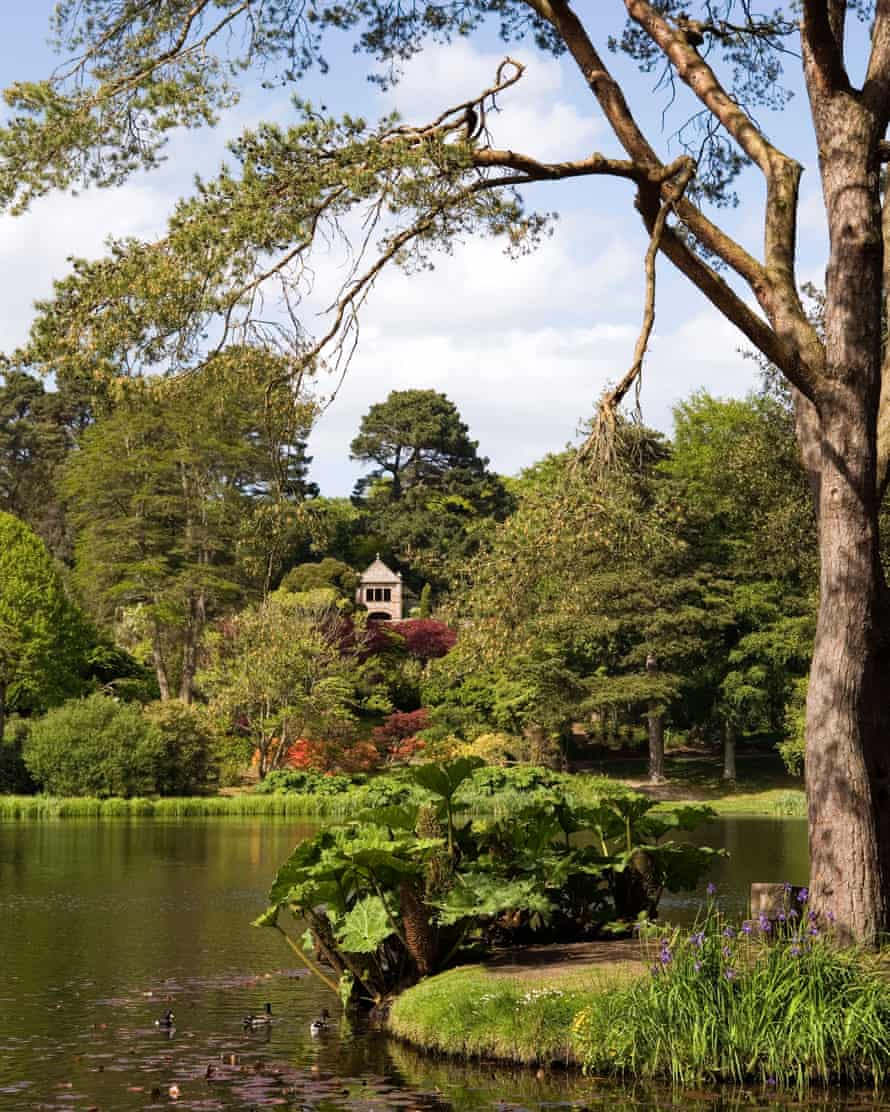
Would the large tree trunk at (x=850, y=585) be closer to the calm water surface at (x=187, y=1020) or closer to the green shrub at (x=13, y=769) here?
the calm water surface at (x=187, y=1020)

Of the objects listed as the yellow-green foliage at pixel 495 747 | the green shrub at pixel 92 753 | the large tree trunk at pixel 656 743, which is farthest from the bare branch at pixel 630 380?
the large tree trunk at pixel 656 743

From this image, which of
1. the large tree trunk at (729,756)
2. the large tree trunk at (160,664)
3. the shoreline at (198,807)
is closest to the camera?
the shoreline at (198,807)

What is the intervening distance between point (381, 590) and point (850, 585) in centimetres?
5734

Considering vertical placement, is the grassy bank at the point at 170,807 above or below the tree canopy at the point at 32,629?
below

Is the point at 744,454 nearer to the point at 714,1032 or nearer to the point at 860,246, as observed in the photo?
the point at 860,246

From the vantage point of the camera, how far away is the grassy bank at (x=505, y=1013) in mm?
8281

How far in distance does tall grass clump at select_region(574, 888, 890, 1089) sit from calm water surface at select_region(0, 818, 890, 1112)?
8.1 inches

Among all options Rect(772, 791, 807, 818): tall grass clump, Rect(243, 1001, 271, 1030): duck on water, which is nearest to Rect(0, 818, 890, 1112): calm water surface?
Rect(243, 1001, 271, 1030): duck on water

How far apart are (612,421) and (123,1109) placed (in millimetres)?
4970

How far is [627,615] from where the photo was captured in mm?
43469

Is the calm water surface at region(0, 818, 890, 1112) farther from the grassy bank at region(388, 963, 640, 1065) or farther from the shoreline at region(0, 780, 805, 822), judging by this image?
the shoreline at region(0, 780, 805, 822)

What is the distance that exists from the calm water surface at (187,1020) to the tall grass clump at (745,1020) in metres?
0.21

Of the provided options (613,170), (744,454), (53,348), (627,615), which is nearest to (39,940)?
(53,348)

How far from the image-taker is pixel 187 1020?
9.89 m
